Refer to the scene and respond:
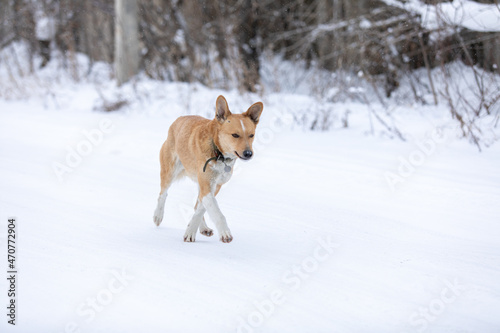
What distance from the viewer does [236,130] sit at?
431 cm

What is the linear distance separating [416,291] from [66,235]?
283cm

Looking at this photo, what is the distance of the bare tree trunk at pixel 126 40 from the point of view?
13297 mm

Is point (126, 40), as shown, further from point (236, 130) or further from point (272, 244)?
point (272, 244)

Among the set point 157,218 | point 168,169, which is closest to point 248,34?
point 168,169

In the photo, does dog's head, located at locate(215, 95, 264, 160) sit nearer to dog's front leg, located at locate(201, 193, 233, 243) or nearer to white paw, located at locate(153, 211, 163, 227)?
dog's front leg, located at locate(201, 193, 233, 243)

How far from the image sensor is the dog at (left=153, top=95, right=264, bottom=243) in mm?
4312

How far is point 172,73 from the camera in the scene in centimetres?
1535

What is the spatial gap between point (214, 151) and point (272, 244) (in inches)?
37.8

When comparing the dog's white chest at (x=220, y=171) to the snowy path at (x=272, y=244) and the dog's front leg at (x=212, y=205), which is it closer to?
Answer: the dog's front leg at (x=212, y=205)

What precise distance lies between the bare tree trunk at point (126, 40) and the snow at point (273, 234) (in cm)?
428

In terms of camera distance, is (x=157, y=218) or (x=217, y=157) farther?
(x=157, y=218)

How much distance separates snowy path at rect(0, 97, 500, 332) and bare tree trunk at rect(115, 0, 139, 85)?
560cm

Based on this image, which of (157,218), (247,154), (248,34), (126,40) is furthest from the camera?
(248,34)

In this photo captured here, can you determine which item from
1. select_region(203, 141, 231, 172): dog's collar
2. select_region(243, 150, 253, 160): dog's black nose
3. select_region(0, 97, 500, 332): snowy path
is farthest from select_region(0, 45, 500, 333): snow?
select_region(243, 150, 253, 160): dog's black nose
